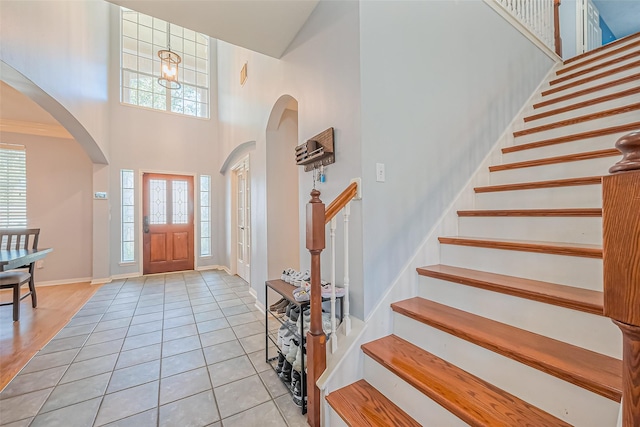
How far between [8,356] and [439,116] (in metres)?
4.10

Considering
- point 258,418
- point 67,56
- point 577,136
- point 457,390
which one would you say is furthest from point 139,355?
point 577,136

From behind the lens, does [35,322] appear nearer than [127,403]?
No

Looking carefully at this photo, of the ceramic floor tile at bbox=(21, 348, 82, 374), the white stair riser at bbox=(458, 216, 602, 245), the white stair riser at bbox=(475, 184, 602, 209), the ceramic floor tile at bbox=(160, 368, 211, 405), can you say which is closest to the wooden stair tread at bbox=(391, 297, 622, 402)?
the white stair riser at bbox=(458, 216, 602, 245)

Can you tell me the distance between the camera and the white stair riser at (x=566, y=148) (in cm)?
180

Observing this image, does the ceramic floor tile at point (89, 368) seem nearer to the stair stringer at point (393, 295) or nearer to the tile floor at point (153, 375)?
the tile floor at point (153, 375)

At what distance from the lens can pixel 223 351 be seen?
2.31m

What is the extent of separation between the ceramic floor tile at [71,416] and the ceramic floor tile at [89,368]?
14.6 inches

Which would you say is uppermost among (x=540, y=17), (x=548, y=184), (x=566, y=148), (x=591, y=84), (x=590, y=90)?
(x=540, y=17)

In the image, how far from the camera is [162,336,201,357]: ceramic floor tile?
2318 mm

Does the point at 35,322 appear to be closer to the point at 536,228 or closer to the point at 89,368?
the point at 89,368

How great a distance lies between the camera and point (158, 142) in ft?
17.9

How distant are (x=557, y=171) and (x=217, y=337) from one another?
3199 mm

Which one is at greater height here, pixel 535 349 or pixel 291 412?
pixel 535 349

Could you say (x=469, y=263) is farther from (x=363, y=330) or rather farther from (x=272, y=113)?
(x=272, y=113)
